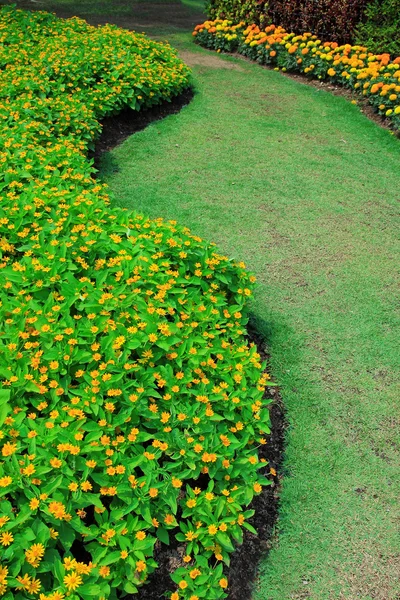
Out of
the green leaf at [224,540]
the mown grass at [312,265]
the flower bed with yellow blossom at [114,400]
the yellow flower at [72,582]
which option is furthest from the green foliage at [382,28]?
the yellow flower at [72,582]

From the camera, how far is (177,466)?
223cm

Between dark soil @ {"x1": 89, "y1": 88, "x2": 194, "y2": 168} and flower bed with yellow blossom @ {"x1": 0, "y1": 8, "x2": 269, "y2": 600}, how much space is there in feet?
7.12

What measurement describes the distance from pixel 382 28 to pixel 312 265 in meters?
4.98

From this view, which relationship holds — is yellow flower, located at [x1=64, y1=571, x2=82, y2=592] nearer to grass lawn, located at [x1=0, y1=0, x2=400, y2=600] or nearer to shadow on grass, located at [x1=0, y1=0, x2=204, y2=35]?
grass lawn, located at [x1=0, y1=0, x2=400, y2=600]

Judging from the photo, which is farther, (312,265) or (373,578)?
(312,265)

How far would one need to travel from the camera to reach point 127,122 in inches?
254

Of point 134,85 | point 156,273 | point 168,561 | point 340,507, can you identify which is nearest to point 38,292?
point 156,273

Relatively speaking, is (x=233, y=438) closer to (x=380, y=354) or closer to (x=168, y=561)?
(x=168, y=561)

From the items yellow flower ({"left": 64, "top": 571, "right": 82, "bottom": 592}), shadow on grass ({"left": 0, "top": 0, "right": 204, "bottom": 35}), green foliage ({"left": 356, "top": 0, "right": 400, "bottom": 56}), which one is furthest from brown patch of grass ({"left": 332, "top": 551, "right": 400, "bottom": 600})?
shadow on grass ({"left": 0, "top": 0, "right": 204, "bottom": 35})

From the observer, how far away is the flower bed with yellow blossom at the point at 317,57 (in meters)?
6.87

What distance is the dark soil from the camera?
233 inches

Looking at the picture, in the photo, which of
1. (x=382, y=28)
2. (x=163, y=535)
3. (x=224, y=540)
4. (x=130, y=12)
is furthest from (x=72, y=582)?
(x=130, y=12)

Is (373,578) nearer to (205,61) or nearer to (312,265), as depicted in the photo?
(312,265)

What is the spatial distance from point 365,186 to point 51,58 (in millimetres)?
3737
